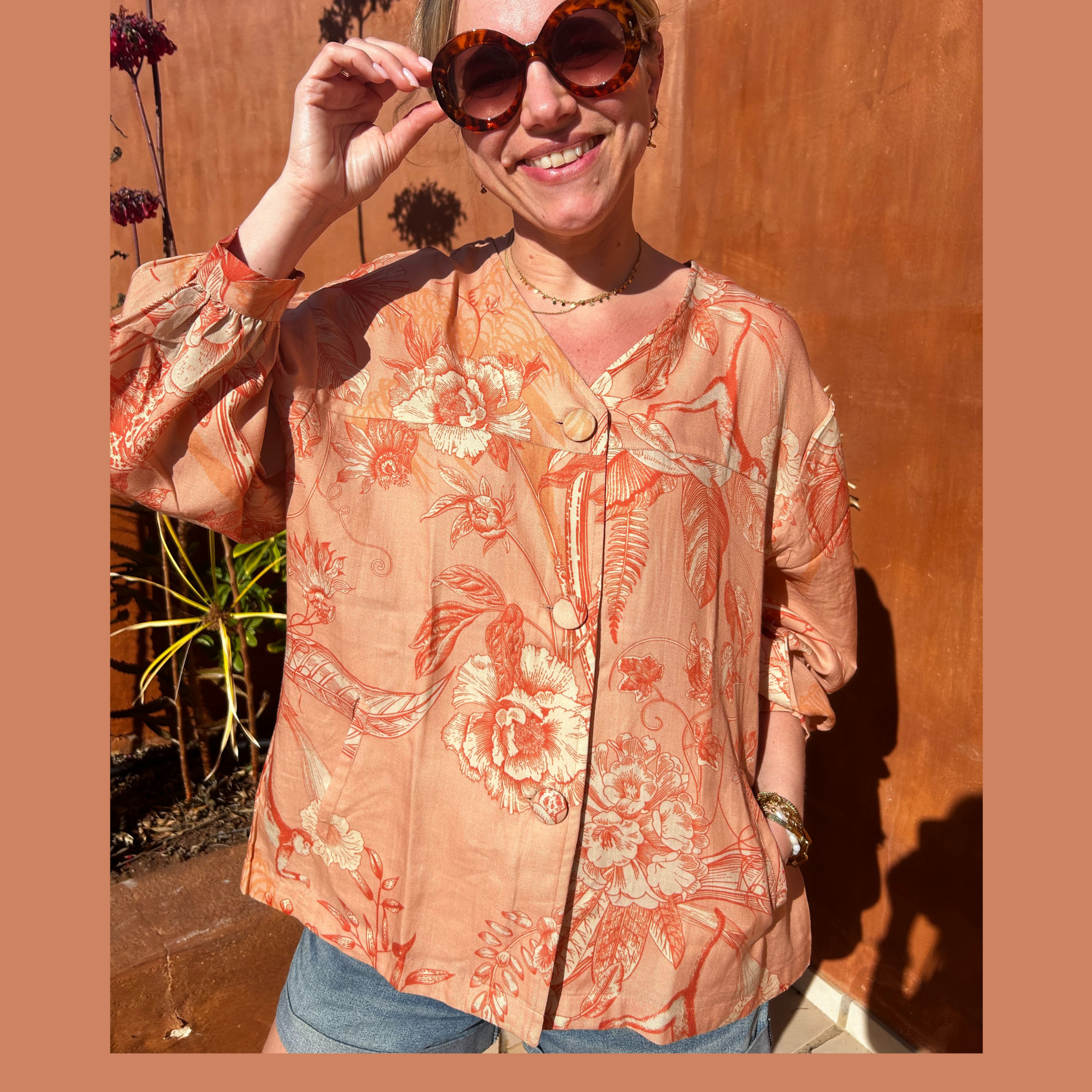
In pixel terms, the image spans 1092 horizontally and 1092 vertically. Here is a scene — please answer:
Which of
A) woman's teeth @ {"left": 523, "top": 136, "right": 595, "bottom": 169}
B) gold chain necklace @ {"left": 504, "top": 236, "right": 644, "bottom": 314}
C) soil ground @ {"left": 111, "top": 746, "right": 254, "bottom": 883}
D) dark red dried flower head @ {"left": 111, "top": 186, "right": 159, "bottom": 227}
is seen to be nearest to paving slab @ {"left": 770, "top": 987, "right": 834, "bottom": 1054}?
soil ground @ {"left": 111, "top": 746, "right": 254, "bottom": 883}

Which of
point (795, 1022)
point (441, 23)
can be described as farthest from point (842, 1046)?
point (441, 23)

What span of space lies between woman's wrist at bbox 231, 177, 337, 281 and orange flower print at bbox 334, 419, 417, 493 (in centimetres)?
23

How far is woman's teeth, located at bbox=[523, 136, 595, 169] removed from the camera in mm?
1216

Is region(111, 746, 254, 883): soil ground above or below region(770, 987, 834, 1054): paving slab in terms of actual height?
above

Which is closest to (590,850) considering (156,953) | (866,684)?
(866,684)

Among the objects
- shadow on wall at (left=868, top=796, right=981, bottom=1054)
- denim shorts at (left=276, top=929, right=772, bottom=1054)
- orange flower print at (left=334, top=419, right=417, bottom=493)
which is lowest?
shadow on wall at (left=868, top=796, right=981, bottom=1054)

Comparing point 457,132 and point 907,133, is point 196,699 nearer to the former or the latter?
point 457,132

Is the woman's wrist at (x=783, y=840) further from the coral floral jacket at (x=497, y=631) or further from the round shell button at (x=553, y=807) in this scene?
the round shell button at (x=553, y=807)

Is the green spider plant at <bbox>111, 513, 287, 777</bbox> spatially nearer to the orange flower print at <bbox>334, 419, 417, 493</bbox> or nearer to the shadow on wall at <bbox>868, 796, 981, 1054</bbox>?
the orange flower print at <bbox>334, 419, 417, 493</bbox>

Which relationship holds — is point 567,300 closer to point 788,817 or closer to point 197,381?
point 197,381

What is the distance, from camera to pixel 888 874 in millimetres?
2396

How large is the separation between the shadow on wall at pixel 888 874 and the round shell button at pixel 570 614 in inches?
51.6

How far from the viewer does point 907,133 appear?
2012mm

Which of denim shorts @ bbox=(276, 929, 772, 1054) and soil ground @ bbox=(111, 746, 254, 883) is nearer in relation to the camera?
denim shorts @ bbox=(276, 929, 772, 1054)
